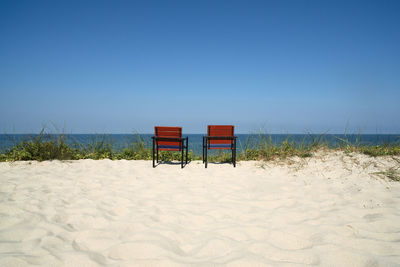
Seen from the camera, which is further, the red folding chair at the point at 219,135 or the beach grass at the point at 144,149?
the red folding chair at the point at 219,135

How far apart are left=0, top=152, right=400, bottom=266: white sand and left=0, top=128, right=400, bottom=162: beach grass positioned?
1262mm

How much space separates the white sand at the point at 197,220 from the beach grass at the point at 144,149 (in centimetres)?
126

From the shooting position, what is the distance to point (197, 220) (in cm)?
235

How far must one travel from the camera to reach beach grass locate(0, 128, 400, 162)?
544cm

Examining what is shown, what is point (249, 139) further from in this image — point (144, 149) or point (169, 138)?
point (144, 149)

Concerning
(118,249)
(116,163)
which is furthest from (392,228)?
(116,163)

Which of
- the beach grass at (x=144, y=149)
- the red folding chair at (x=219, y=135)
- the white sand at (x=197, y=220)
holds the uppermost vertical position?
the red folding chair at (x=219, y=135)

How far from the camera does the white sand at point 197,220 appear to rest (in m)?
1.63

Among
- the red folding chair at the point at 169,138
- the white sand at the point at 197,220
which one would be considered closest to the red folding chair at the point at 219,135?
the red folding chair at the point at 169,138

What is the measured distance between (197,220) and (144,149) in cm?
474

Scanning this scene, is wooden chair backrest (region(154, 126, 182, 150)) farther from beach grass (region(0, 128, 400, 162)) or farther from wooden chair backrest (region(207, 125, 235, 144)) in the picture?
beach grass (region(0, 128, 400, 162))

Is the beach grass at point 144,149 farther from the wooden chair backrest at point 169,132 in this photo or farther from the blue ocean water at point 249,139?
the wooden chair backrest at point 169,132

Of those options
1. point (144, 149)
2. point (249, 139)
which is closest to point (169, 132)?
point (144, 149)

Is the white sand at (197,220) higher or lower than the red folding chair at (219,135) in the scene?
lower
